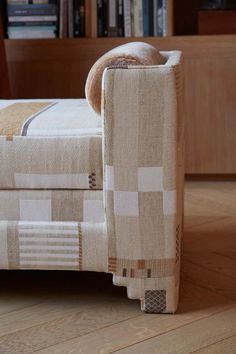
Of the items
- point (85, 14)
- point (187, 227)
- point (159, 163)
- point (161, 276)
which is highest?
point (85, 14)

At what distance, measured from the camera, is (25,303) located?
1205 millimetres

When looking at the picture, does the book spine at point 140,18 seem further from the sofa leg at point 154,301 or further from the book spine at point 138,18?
the sofa leg at point 154,301

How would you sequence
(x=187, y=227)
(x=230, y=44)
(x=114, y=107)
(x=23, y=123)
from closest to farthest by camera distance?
(x=114, y=107) < (x=23, y=123) < (x=187, y=227) < (x=230, y=44)

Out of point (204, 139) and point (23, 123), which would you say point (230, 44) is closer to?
point (204, 139)

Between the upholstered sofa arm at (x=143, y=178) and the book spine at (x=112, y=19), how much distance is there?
119 centimetres

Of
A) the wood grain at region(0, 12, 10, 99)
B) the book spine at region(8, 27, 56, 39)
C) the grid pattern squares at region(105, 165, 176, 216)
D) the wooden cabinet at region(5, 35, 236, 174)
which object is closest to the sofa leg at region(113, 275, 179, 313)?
the grid pattern squares at region(105, 165, 176, 216)

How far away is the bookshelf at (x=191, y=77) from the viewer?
2.14 m

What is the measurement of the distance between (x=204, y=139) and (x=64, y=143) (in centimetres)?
117

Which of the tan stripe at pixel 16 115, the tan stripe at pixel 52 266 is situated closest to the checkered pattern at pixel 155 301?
the tan stripe at pixel 52 266

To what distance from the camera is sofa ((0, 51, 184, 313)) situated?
3.46 ft

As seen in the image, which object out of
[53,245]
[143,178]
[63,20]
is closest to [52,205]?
[53,245]

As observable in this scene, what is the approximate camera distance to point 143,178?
1069 millimetres

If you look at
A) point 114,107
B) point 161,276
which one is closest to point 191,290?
point 161,276

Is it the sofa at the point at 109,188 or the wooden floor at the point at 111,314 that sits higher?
the sofa at the point at 109,188
